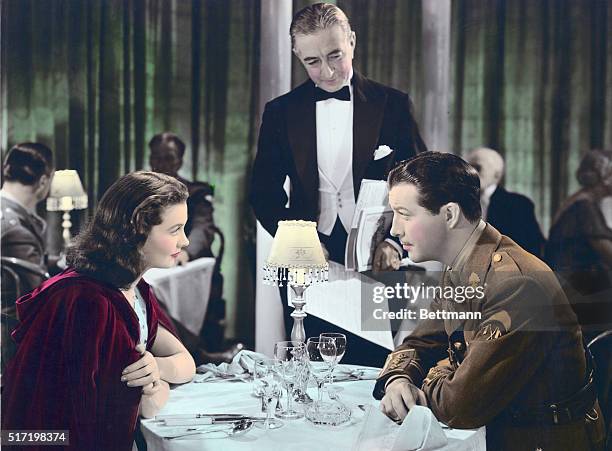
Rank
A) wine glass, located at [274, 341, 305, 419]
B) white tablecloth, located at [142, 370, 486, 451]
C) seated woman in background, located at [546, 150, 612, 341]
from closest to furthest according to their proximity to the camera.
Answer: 1. white tablecloth, located at [142, 370, 486, 451]
2. wine glass, located at [274, 341, 305, 419]
3. seated woman in background, located at [546, 150, 612, 341]

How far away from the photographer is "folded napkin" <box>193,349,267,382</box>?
2510 millimetres

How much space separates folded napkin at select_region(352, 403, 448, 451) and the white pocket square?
2.99 feet

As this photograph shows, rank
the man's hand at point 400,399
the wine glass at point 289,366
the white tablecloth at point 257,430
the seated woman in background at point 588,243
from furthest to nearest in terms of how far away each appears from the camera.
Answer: the seated woman in background at point 588,243
the man's hand at point 400,399
the wine glass at point 289,366
the white tablecloth at point 257,430

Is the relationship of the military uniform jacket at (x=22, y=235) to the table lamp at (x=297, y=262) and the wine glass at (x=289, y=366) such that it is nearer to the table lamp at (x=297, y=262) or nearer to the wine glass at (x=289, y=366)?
the table lamp at (x=297, y=262)

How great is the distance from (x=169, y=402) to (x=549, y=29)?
1.93 meters

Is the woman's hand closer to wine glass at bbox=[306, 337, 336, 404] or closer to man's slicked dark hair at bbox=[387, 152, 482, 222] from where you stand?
wine glass at bbox=[306, 337, 336, 404]

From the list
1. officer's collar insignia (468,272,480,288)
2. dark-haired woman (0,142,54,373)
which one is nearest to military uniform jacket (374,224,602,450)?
officer's collar insignia (468,272,480,288)

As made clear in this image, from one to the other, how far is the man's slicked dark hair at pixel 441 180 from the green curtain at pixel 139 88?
1.99 ft

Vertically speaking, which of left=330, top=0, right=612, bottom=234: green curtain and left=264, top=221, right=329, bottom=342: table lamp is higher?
left=330, top=0, right=612, bottom=234: green curtain

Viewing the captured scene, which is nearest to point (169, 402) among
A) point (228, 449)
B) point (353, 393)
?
point (228, 449)

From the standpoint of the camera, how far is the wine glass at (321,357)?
2.22 meters

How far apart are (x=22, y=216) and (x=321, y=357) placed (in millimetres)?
1307

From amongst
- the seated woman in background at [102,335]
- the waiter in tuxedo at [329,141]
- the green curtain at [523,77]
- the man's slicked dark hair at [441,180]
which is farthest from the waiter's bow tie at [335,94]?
the seated woman in background at [102,335]

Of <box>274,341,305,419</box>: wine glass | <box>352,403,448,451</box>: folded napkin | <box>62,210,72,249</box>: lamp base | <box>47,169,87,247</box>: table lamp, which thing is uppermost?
<box>47,169,87,247</box>: table lamp
